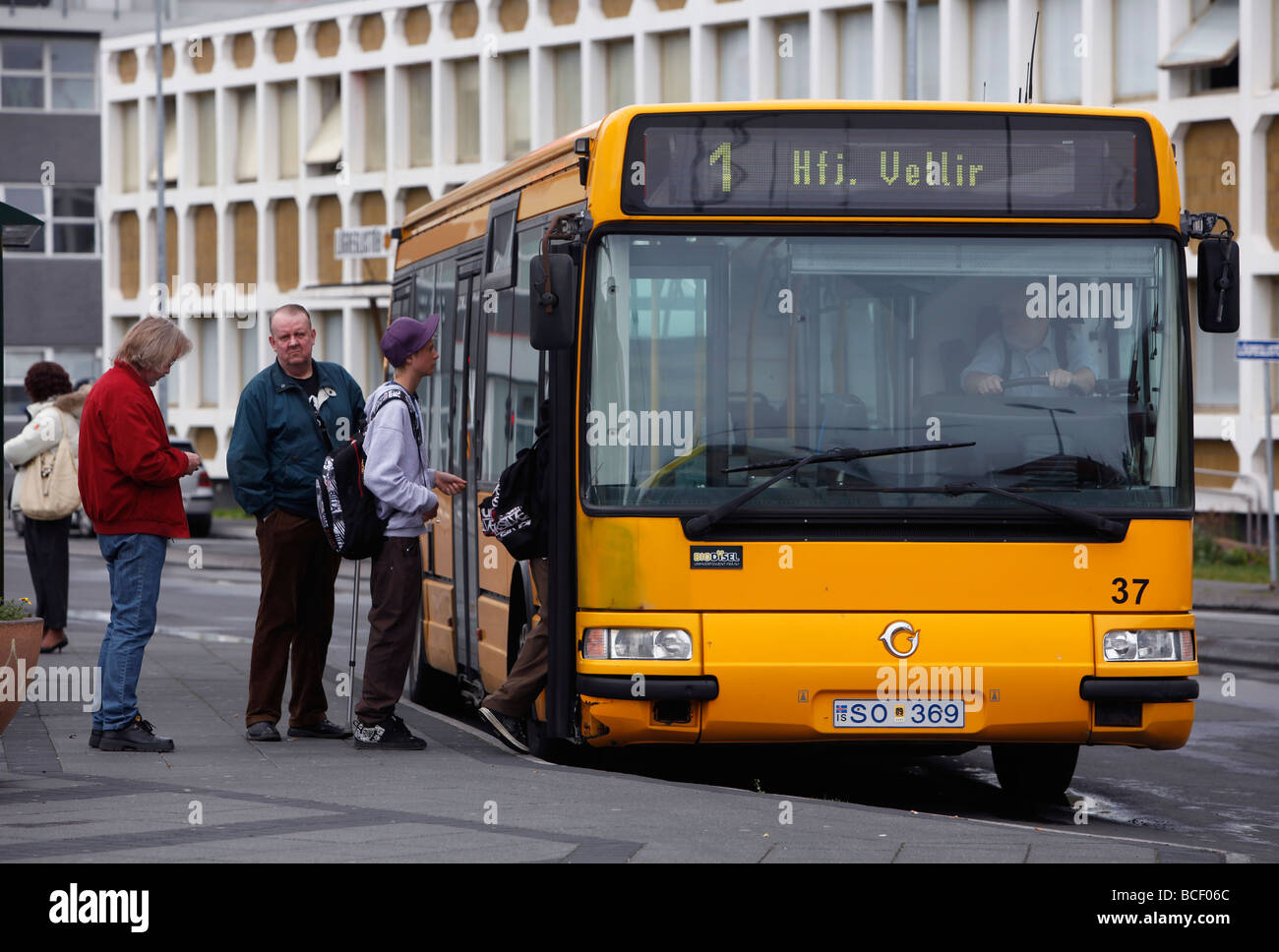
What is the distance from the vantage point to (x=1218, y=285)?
29.2 feet

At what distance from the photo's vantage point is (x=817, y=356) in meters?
8.65

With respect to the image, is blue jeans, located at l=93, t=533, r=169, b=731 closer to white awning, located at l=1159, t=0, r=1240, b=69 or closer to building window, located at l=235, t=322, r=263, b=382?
white awning, located at l=1159, t=0, r=1240, b=69

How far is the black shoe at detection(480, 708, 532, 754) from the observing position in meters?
10.7

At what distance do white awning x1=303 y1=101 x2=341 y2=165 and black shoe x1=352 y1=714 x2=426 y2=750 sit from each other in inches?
1573

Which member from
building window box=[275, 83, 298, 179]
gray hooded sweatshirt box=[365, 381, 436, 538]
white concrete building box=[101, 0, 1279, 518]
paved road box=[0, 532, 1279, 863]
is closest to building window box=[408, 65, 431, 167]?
white concrete building box=[101, 0, 1279, 518]

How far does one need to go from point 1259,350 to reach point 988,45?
15099 millimetres

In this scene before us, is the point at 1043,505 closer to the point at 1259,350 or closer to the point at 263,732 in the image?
the point at 263,732

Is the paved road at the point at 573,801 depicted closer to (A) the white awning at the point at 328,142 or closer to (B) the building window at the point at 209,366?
(A) the white awning at the point at 328,142

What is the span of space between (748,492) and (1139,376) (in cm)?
162

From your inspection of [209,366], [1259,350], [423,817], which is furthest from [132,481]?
[209,366]

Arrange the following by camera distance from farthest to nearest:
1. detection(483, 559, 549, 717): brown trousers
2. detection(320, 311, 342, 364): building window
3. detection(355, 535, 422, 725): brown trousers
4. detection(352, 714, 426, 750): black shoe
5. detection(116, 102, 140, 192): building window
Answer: detection(116, 102, 140, 192): building window < detection(320, 311, 342, 364): building window < detection(352, 714, 426, 750): black shoe < detection(355, 535, 422, 725): brown trousers < detection(483, 559, 549, 717): brown trousers

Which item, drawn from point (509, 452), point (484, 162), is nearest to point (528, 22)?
point (484, 162)

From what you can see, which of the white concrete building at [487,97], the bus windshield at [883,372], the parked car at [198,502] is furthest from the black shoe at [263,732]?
the parked car at [198,502]
